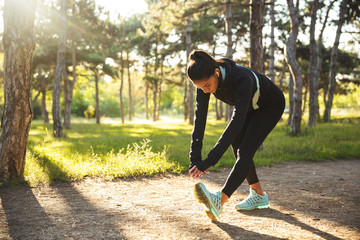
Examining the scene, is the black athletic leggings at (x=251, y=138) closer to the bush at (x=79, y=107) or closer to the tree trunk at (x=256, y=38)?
the tree trunk at (x=256, y=38)

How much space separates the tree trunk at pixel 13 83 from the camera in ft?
15.6

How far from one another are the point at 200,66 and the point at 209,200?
1349mm

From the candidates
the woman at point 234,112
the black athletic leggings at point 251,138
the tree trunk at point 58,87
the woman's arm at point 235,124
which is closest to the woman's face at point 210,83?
the woman at point 234,112

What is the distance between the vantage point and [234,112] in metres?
2.78

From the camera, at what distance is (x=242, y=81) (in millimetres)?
2799

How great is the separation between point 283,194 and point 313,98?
12.1 metres

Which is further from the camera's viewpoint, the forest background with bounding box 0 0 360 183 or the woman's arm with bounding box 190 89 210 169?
the forest background with bounding box 0 0 360 183

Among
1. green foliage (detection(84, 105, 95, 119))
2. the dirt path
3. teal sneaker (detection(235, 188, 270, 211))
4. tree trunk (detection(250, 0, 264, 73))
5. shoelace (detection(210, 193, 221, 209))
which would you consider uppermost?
tree trunk (detection(250, 0, 264, 73))

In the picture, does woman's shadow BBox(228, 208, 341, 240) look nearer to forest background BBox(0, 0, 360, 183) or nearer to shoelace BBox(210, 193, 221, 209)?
shoelace BBox(210, 193, 221, 209)

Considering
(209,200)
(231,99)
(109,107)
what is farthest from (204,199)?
(109,107)

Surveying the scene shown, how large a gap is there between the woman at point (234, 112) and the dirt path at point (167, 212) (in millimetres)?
361

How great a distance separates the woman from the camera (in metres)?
2.73

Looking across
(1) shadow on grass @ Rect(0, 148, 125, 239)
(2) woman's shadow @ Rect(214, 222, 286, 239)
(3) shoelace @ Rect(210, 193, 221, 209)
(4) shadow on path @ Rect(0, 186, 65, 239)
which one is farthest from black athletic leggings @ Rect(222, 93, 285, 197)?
(4) shadow on path @ Rect(0, 186, 65, 239)

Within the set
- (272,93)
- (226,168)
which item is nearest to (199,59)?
(272,93)
